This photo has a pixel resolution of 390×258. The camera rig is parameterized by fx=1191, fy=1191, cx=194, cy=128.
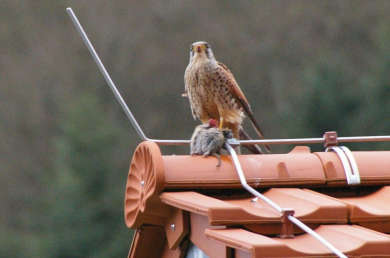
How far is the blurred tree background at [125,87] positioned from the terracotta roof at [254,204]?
13254mm

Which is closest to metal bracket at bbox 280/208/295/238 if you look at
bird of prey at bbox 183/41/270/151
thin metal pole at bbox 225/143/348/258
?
thin metal pole at bbox 225/143/348/258

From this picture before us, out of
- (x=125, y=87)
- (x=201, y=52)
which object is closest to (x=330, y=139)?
(x=201, y=52)

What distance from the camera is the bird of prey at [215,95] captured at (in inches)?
188

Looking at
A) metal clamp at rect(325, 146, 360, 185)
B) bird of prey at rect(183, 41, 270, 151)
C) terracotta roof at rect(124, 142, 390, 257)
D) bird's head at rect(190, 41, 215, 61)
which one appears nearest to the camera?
terracotta roof at rect(124, 142, 390, 257)

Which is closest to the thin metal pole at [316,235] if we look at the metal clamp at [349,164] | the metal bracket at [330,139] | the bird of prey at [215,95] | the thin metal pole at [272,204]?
the thin metal pole at [272,204]

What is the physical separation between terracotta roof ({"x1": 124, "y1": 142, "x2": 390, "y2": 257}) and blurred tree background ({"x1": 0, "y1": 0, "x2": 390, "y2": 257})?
1325 centimetres

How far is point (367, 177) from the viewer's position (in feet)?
12.1

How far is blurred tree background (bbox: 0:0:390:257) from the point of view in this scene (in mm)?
18703

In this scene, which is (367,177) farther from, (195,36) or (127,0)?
(127,0)

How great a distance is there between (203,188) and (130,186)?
1.28 feet

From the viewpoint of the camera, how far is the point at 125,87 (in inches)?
773

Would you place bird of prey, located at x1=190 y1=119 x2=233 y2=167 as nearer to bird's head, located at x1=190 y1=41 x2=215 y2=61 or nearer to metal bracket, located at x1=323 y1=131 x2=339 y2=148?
metal bracket, located at x1=323 y1=131 x2=339 y2=148

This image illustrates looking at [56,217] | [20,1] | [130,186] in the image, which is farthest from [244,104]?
[20,1]

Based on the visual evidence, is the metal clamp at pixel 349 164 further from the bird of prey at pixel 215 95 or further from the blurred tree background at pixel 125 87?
the blurred tree background at pixel 125 87
